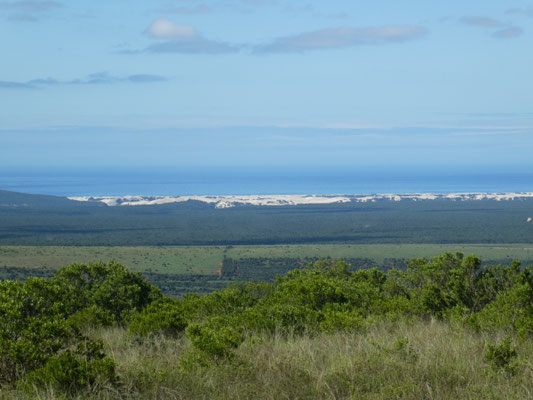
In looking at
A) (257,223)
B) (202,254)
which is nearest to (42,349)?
(202,254)

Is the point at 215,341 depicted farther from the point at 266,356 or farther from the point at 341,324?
the point at 341,324

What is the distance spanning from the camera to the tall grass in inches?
200

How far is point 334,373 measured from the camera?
551 cm

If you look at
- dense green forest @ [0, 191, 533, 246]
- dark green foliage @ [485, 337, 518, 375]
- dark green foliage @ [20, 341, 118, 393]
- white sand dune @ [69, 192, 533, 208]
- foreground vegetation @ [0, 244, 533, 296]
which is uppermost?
white sand dune @ [69, 192, 533, 208]

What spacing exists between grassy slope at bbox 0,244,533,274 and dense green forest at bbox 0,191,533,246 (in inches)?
275

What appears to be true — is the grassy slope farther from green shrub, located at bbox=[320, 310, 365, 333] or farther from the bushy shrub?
the bushy shrub

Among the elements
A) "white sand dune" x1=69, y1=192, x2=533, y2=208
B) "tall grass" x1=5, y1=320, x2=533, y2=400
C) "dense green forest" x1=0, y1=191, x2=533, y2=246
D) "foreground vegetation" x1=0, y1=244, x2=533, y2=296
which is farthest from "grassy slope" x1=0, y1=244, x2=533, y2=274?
"white sand dune" x1=69, y1=192, x2=533, y2=208

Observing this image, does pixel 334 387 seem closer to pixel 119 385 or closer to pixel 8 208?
pixel 119 385

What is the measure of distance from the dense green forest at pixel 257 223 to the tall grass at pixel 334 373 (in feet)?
217

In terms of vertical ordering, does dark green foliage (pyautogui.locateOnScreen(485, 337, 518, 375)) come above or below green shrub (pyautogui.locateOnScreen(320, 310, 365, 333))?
above

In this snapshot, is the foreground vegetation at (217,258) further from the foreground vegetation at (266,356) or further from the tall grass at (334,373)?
the tall grass at (334,373)

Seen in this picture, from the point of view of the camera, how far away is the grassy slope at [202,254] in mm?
53250

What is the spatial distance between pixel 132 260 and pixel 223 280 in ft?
37.1

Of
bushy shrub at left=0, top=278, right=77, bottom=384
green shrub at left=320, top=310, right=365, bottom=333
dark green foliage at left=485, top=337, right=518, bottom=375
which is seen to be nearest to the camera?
bushy shrub at left=0, top=278, right=77, bottom=384
